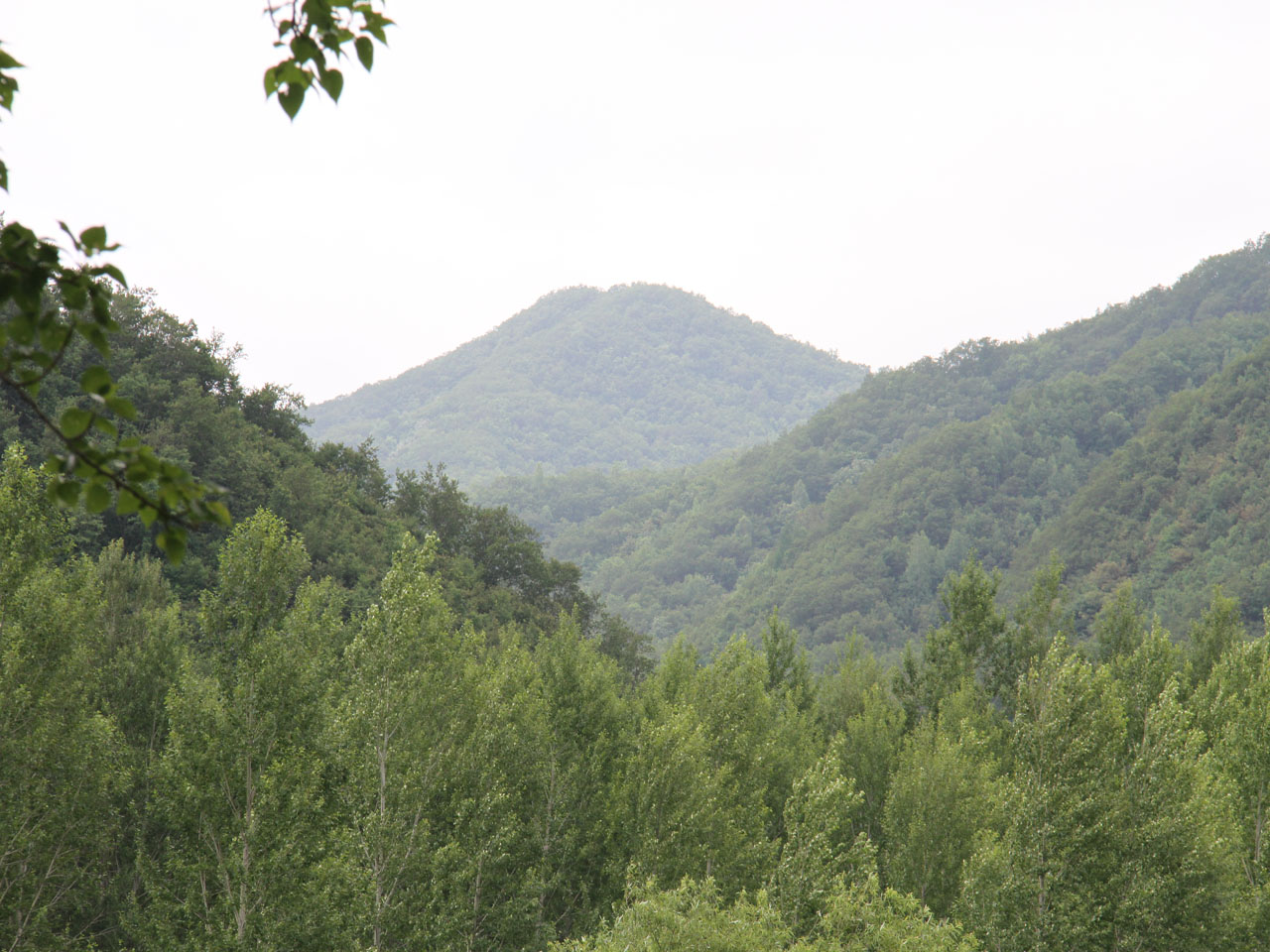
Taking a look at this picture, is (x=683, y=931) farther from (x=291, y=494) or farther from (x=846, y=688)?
(x=291, y=494)

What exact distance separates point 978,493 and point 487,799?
4371 inches

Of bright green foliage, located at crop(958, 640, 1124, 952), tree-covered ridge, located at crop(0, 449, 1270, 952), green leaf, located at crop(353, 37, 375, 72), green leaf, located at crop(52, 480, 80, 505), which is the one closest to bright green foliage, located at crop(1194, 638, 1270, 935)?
tree-covered ridge, located at crop(0, 449, 1270, 952)

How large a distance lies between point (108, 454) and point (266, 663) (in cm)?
1615

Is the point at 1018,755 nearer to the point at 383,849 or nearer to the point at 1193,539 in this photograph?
the point at 383,849

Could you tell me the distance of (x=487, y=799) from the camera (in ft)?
70.1

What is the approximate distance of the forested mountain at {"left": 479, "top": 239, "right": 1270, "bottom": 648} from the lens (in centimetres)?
8662

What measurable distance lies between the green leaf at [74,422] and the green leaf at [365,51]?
187 cm

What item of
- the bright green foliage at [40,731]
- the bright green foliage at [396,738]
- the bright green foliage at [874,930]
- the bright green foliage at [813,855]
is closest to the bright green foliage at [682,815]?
the bright green foliage at [813,855]

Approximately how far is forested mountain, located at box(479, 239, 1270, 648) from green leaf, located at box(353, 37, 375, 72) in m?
82.7

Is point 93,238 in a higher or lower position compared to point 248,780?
higher

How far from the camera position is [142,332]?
4628cm

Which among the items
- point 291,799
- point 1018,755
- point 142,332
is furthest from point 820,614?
point 291,799

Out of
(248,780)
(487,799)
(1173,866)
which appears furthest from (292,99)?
(1173,866)

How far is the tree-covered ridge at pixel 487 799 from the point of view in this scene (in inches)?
668
